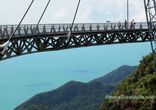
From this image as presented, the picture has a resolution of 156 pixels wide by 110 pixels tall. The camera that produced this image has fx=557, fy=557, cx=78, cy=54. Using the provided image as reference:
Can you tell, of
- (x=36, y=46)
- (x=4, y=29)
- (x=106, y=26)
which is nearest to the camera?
(x=4, y=29)

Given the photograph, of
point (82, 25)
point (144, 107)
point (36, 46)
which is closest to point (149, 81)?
point (144, 107)

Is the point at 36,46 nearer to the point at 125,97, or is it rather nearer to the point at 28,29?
the point at 28,29

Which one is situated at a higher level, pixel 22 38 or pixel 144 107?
pixel 22 38
